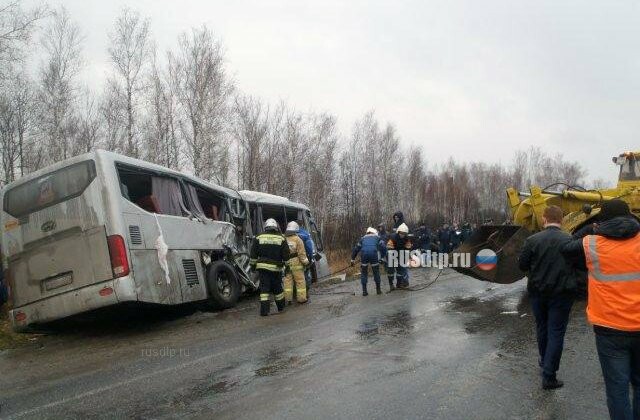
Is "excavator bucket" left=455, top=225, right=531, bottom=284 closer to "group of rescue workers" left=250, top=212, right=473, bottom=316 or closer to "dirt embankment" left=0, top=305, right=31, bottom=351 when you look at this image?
"group of rescue workers" left=250, top=212, right=473, bottom=316

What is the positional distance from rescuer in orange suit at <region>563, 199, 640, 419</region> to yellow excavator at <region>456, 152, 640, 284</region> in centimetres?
586

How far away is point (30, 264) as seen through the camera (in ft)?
25.7

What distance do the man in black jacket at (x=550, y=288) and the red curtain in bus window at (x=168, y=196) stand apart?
6.10 m

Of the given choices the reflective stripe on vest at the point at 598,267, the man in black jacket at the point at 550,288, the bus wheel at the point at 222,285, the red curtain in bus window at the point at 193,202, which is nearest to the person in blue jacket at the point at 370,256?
the bus wheel at the point at 222,285

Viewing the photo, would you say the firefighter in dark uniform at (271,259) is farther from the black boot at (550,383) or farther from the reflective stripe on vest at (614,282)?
the reflective stripe on vest at (614,282)

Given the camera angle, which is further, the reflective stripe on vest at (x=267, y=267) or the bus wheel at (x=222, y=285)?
the bus wheel at (x=222, y=285)

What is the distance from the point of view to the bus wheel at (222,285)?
953 cm

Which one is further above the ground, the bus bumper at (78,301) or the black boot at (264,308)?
the bus bumper at (78,301)

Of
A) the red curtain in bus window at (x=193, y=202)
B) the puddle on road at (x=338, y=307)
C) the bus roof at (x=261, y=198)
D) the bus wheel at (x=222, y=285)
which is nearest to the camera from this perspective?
the puddle on road at (x=338, y=307)

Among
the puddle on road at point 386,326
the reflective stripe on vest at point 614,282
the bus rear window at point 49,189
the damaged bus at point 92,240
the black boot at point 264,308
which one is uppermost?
the bus rear window at point 49,189

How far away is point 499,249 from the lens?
31.9 ft

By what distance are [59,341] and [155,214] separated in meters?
2.46

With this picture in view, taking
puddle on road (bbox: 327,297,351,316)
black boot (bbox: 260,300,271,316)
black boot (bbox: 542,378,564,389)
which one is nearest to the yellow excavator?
puddle on road (bbox: 327,297,351,316)

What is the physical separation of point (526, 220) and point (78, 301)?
819cm
